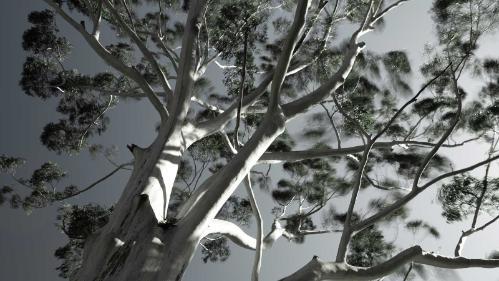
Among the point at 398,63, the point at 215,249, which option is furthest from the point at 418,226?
the point at 215,249

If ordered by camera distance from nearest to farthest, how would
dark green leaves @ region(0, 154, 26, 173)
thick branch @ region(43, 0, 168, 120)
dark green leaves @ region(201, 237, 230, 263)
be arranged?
1. thick branch @ region(43, 0, 168, 120)
2. dark green leaves @ region(201, 237, 230, 263)
3. dark green leaves @ region(0, 154, 26, 173)

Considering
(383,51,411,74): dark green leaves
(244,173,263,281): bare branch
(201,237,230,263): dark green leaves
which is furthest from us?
(201,237,230,263): dark green leaves

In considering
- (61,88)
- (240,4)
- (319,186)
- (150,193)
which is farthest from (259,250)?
(61,88)

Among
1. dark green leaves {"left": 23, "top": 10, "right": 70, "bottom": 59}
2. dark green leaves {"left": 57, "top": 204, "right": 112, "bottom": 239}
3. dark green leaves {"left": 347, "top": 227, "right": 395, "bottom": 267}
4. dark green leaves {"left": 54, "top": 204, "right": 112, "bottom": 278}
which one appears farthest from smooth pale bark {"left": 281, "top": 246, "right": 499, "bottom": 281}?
dark green leaves {"left": 23, "top": 10, "right": 70, "bottom": 59}

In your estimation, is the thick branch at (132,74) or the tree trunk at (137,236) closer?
the tree trunk at (137,236)

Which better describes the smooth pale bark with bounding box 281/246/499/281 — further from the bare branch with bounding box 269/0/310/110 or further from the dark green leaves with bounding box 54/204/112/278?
the dark green leaves with bounding box 54/204/112/278

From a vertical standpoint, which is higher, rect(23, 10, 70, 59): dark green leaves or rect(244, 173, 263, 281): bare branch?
rect(23, 10, 70, 59): dark green leaves

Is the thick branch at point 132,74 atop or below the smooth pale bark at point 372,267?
atop

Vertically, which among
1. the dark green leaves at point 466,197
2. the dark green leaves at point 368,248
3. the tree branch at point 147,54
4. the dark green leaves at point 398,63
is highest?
the dark green leaves at point 398,63

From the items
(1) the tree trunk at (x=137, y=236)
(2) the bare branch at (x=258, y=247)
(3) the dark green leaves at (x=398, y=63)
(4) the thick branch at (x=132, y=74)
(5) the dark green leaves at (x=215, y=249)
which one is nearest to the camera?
(1) the tree trunk at (x=137, y=236)

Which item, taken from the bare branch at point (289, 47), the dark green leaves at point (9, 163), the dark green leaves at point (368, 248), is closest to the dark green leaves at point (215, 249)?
the dark green leaves at point (368, 248)

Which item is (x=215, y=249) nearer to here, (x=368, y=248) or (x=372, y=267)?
(x=368, y=248)

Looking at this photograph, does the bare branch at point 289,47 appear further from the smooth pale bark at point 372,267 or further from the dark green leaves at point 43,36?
the dark green leaves at point 43,36

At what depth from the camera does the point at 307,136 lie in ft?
18.1
